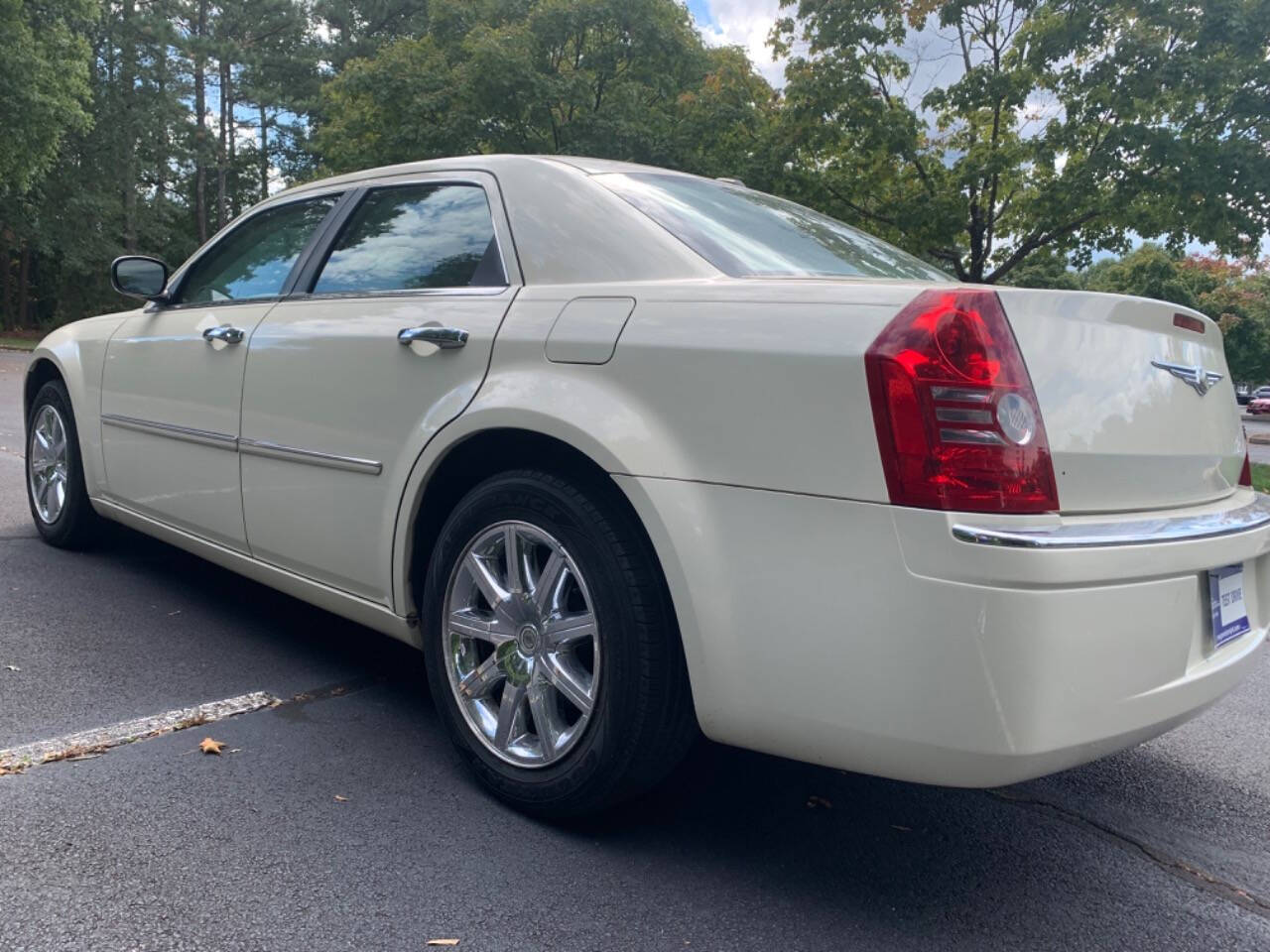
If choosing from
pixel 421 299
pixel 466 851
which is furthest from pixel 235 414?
pixel 466 851

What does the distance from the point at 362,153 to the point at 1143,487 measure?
21196mm

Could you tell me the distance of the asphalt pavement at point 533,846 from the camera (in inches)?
81.1

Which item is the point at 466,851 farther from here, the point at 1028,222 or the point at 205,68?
the point at 205,68

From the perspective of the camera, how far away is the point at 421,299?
2930mm

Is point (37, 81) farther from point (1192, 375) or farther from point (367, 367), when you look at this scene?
point (1192, 375)

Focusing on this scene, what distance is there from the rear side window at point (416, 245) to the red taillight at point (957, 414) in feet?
4.04

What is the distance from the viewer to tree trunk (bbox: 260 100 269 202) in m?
41.4

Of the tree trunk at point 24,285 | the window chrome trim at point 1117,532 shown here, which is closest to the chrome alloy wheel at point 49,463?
the window chrome trim at point 1117,532

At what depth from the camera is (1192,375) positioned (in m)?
2.33

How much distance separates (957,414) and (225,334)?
2.62m

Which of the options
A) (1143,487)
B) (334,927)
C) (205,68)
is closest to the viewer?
(334,927)

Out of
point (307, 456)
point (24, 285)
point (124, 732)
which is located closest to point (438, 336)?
point (307, 456)

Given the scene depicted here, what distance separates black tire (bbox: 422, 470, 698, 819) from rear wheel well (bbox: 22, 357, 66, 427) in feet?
11.4

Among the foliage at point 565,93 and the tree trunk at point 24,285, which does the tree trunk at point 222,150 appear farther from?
the foliage at point 565,93
